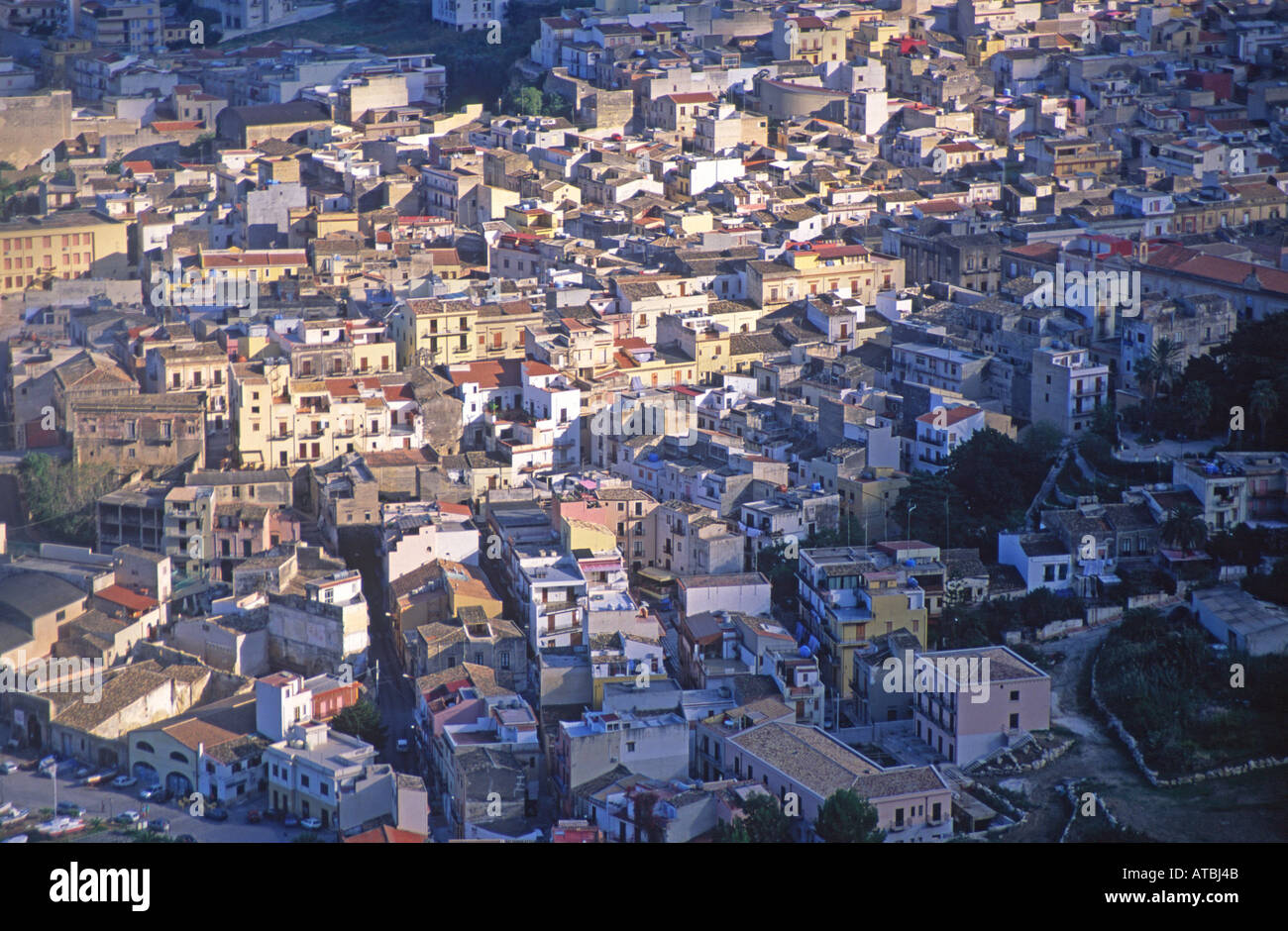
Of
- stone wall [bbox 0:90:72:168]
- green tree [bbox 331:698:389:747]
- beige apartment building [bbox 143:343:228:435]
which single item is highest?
stone wall [bbox 0:90:72:168]

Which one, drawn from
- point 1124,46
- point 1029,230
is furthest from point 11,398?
point 1124,46

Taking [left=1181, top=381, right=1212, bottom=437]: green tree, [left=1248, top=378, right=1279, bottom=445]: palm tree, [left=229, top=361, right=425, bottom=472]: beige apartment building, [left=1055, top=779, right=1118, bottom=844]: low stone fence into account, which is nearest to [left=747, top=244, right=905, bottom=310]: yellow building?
[left=229, top=361, right=425, bottom=472]: beige apartment building

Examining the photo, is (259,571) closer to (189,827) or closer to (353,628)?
(353,628)

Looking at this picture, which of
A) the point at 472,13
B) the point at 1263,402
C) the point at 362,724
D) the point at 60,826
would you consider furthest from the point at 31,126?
the point at 1263,402

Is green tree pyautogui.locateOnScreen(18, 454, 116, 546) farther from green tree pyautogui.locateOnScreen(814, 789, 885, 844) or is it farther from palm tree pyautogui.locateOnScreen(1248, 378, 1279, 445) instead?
palm tree pyautogui.locateOnScreen(1248, 378, 1279, 445)

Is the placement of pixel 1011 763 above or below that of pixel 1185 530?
below

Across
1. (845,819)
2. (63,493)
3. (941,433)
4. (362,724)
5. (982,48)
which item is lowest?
(362,724)

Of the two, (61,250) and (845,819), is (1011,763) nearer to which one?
(845,819)
